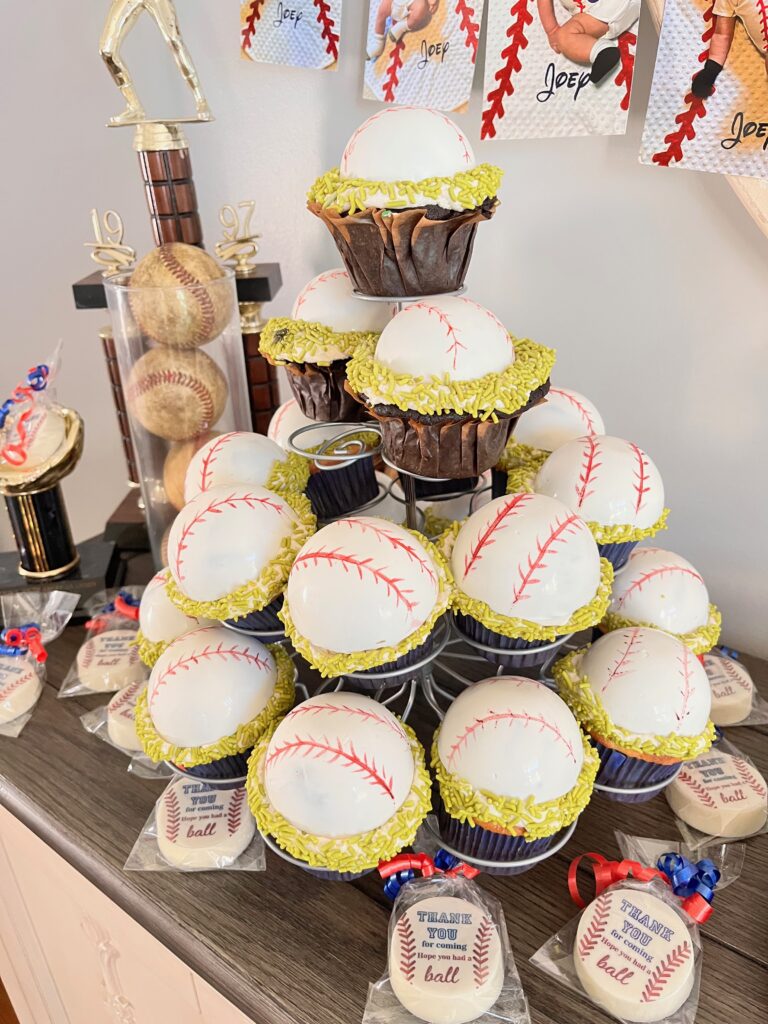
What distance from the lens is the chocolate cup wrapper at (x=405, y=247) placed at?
60cm

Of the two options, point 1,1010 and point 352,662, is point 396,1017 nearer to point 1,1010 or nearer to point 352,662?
point 352,662

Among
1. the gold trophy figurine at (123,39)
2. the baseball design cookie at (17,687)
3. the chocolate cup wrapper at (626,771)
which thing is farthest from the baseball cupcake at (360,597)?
the gold trophy figurine at (123,39)

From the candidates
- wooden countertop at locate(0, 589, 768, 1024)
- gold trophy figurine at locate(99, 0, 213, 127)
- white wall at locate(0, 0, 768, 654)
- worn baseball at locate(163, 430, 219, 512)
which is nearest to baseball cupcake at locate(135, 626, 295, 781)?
wooden countertop at locate(0, 589, 768, 1024)

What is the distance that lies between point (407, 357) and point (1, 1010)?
144cm

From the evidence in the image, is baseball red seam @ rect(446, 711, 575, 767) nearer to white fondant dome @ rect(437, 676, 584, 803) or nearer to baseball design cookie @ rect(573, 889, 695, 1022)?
white fondant dome @ rect(437, 676, 584, 803)

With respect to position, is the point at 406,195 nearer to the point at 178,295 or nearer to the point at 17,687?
the point at 178,295

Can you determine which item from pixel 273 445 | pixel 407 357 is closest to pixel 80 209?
pixel 273 445

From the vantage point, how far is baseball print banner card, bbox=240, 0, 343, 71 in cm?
105

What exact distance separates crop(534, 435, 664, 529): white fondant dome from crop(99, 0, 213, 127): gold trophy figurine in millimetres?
711

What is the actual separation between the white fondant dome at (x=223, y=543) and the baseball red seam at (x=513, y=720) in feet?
0.71

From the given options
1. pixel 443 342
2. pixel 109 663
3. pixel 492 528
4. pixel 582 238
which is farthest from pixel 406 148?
pixel 109 663

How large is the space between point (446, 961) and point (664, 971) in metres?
0.16

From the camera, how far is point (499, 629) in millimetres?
615

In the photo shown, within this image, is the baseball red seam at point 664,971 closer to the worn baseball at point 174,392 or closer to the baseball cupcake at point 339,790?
the baseball cupcake at point 339,790
